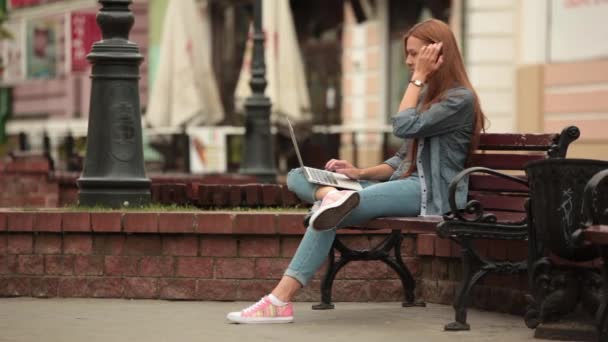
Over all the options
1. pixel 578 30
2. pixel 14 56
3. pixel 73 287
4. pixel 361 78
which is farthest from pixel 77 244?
pixel 14 56

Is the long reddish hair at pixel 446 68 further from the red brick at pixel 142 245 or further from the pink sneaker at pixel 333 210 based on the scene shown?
the red brick at pixel 142 245

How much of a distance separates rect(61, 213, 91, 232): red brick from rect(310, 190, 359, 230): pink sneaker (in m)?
1.85

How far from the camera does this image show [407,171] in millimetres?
8031

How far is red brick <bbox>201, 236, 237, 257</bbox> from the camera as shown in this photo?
8844 millimetres

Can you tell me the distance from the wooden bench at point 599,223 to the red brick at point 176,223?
2.63 meters

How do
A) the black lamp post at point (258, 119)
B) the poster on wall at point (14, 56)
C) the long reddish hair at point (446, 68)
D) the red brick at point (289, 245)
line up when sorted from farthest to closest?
the poster on wall at point (14, 56), the black lamp post at point (258, 119), the red brick at point (289, 245), the long reddish hair at point (446, 68)

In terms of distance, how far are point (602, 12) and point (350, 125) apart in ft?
21.1

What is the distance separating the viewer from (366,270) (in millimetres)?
8859

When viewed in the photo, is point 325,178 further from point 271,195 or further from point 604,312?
point 271,195

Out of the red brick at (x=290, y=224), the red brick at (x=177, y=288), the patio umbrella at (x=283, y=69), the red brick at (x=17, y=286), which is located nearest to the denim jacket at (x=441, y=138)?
the red brick at (x=290, y=224)

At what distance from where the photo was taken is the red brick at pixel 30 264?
913 centimetres

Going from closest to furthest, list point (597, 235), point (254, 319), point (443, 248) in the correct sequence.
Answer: point (597, 235) < point (254, 319) < point (443, 248)

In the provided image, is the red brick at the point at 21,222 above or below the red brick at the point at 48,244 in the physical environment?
above

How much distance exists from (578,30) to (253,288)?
12.5 metres
